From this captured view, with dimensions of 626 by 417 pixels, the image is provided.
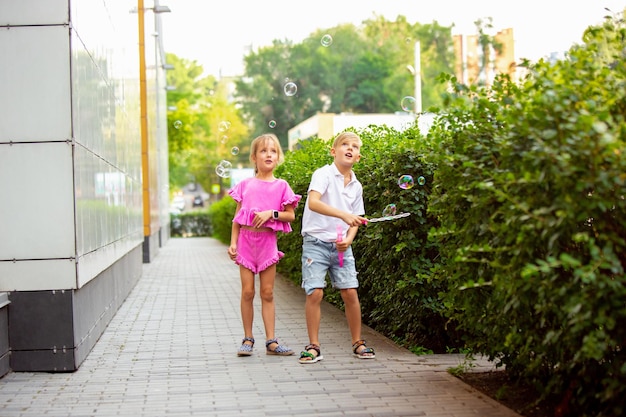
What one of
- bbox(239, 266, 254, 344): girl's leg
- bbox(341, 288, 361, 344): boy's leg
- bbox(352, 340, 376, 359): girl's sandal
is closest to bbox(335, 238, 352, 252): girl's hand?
bbox(341, 288, 361, 344): boy's leg

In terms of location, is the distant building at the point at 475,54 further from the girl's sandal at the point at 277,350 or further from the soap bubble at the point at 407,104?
the girl's sandal at the point at 277,350

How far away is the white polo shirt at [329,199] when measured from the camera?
295 inches

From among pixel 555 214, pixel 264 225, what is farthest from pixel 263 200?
pixel 555 214

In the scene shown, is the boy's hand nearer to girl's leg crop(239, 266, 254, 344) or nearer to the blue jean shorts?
the blue jean shorts

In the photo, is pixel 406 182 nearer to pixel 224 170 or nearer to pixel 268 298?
pixel 268 298

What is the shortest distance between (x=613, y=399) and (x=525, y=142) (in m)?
1.40

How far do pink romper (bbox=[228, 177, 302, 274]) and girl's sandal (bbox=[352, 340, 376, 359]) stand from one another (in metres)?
0.99

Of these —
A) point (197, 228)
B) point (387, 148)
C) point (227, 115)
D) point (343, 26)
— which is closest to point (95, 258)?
point (387, 148)

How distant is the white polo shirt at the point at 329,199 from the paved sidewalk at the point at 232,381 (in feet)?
3.44

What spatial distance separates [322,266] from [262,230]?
69 cm

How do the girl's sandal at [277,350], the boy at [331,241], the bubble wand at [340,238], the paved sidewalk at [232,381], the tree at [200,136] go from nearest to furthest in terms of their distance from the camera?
the paved sidewalk at [232,381], the bubble wand at [340,238], the boy at [331,241], the girl's sandal at [277,350], the tree at [200,136]

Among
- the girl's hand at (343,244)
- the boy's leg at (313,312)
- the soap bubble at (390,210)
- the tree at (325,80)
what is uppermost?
the tree at (325,80)

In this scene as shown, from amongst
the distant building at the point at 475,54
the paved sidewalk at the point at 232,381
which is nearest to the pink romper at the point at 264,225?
the paved sidewalk at the point at 232,381

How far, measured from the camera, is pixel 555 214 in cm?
455
